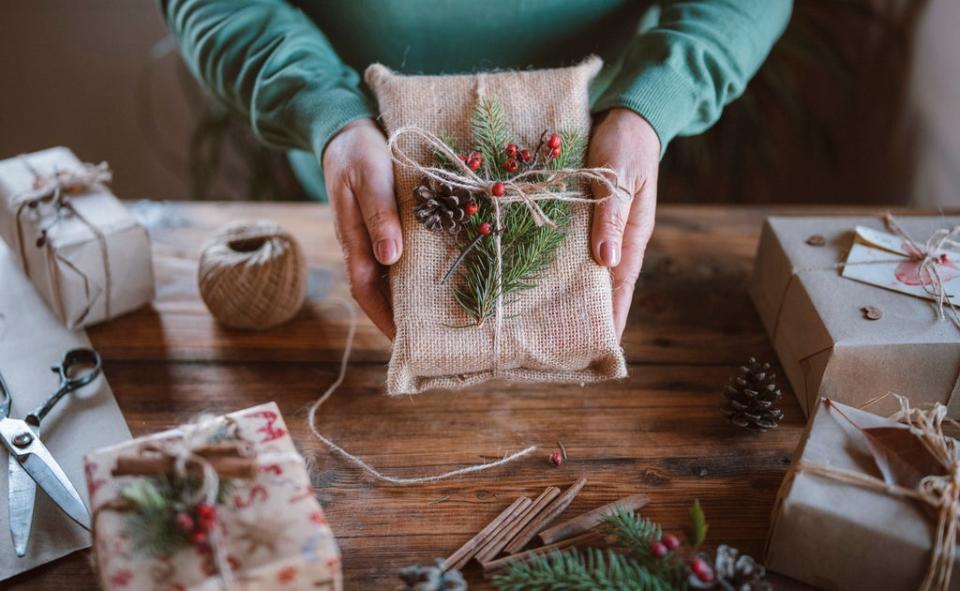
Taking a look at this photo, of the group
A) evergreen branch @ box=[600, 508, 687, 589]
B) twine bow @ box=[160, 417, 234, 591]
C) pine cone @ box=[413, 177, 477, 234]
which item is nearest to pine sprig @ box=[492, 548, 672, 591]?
evergreen branch @ box=[600, 508, 687, 589]

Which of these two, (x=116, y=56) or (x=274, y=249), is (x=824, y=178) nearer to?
(x=274, y=249)

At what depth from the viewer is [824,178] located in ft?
6.29

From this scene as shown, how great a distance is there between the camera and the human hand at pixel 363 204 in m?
0.92

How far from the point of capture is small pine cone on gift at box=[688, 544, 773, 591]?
0.73 m

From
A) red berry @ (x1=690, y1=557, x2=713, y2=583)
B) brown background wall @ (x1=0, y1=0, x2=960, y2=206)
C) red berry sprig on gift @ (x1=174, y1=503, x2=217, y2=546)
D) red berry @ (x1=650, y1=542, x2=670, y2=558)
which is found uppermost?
red berry sprig on gift @ (x1=174, y1=503, x2=217, y2=546)

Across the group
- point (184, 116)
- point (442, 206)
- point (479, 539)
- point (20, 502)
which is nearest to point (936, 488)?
point (479, 539)

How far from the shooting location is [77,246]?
1.04 meters

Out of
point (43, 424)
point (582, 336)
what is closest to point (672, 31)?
point (582, 336)

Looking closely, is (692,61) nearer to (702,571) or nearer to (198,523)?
(702,571)

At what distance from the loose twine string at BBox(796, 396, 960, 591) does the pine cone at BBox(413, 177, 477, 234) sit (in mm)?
428

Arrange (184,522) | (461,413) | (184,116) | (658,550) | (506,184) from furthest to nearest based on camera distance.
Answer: (184,116) → (461,413) → (506,184) → (658,550) → (184,522)

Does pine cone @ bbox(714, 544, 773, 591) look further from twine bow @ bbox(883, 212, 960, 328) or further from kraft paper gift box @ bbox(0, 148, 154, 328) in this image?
kraft paper gift box @ bbox(0, 148, 154, 328)

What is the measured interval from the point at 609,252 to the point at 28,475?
67 centimetres

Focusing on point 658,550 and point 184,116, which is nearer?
point 658,550
